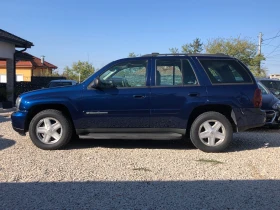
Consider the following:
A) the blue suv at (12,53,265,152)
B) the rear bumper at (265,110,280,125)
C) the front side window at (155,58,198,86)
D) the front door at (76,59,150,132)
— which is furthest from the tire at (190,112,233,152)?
the rear bumper at (265,110,280,125)

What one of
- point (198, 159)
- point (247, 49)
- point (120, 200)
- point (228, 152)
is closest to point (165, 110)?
point (198, 159)

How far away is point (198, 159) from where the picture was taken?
588 centimetres

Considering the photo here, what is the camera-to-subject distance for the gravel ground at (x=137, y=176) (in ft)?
13.1

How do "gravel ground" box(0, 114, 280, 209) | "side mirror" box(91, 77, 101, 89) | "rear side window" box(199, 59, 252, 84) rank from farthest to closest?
"rear side window" box(199, 59, 252, 84), "side mirror" box(91, 77, 101, 89), "gravel ground" box(0, 114, 280, 209)

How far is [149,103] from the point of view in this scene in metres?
6.28

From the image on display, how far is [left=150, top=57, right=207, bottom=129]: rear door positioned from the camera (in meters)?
6.26

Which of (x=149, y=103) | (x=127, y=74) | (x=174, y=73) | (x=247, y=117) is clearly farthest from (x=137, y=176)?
(x=247, y=117)

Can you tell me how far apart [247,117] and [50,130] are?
382cm

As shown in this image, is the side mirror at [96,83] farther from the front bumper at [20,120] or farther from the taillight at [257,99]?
the taillight at [257,99]

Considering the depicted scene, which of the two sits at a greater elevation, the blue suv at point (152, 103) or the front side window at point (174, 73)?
the front side window at point (174, 73)

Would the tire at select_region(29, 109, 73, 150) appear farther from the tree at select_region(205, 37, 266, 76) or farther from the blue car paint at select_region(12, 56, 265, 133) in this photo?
the tree at select_region(205, 37, 266, 76)

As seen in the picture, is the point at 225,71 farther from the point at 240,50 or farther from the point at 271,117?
the point at 240,50

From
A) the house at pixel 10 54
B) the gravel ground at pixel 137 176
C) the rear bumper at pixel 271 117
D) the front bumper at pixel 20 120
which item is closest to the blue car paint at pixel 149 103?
the front bumper at pixel 20 120

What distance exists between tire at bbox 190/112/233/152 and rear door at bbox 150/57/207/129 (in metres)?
0.27
